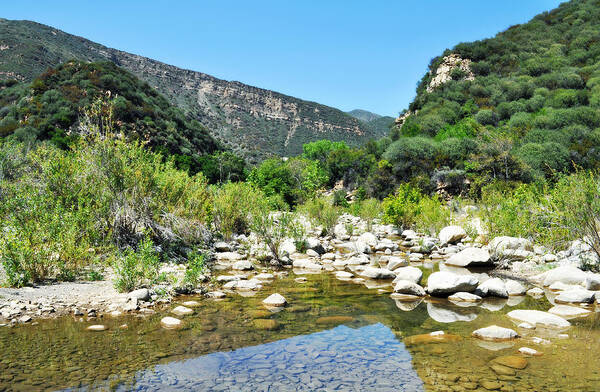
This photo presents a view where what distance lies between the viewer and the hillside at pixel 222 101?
64938mm

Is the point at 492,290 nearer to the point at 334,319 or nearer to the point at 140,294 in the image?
A: the point at 334,319

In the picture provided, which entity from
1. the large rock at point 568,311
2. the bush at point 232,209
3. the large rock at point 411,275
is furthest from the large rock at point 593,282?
the bush at point 232,209

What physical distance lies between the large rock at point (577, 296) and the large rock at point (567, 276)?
3.48 feet

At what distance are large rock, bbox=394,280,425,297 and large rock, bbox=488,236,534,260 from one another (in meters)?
4.42

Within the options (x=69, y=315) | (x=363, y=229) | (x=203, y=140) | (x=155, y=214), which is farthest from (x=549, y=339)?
(x=203, y=140)

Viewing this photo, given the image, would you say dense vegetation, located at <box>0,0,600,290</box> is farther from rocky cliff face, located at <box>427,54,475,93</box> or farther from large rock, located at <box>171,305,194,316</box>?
large rock, located at <box>171,305,194,316</box>

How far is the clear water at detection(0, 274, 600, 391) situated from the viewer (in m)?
4.78

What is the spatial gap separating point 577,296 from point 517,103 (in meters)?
43.9

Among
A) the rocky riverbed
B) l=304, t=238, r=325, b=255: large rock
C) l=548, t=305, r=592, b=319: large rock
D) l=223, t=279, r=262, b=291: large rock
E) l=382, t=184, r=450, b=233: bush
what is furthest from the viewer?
l=382, t=184, r=450, b=233: bush

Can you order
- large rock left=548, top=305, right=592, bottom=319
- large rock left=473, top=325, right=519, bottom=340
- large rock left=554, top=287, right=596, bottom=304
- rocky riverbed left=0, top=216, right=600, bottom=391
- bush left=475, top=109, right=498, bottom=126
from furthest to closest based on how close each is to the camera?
bush left=475, top=109, right=498, bottom=126 < large rock left=554, top=287, right=596, bottom=304 < large rock left=548, top=305, right=592, bottom=319 < large rock left=473, top=325, right=519, bottom=340 < rocky riverbed left=0, top=216, right=600, bottom=391

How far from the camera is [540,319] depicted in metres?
7.02

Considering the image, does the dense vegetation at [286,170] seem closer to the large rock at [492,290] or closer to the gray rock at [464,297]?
the large rock at [492,290]

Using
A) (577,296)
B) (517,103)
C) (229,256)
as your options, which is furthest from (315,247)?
(517,103)

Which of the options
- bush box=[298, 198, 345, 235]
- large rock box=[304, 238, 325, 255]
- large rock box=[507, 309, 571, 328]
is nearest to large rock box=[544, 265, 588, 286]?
large rock box=[507, 309, 571, 328]
